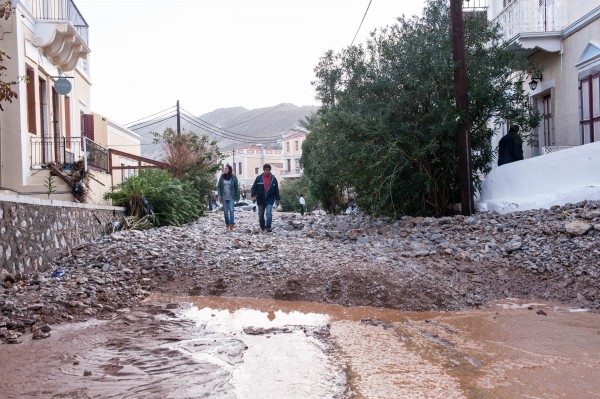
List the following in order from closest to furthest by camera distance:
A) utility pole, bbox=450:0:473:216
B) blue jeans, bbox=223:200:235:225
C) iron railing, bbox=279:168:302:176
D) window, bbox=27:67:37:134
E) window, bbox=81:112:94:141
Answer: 1. utility pole, bbox=450:0:473:216
2. window, bbox=27:67:37:134
3. blue jeans, bbox=223:200:235:225
4. window, bbox=81:112:94:141
5. iron railing, bbox=279:168:302:176

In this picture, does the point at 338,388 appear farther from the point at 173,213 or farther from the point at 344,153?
the point at 173,213

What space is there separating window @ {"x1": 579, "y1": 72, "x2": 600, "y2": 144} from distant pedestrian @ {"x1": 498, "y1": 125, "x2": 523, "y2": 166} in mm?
1642

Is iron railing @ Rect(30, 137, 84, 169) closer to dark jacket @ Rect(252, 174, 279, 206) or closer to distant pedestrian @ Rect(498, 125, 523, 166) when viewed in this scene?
dark jacket @ Rect(252, 174, 279, 206)

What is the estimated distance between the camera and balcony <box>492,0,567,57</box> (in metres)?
15.3

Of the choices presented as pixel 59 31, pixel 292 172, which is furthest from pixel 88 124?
pixel 292 172

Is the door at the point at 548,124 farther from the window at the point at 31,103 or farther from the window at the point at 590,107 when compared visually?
the window at the point at 31,103

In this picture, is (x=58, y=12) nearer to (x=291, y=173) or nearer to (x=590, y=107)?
(x=590, y=107)

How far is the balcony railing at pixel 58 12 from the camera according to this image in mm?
14633

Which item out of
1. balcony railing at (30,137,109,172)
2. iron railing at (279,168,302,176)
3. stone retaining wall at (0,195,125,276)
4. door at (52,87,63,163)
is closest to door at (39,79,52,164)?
balcony railing at (30,137,109,172)

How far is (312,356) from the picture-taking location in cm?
504

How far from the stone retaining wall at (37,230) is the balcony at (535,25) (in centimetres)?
1144

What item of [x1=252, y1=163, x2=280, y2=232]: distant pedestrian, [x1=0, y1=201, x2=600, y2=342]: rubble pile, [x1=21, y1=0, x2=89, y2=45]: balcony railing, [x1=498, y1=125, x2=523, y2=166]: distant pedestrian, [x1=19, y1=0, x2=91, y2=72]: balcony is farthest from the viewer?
[x1=21, y1=0, x2=89, y2=45]: balcony railing

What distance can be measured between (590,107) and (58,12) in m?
14.3

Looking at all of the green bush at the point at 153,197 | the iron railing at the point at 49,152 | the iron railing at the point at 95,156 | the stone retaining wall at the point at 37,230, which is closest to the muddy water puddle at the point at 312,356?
the stone retaining wall at the point at 37,230
